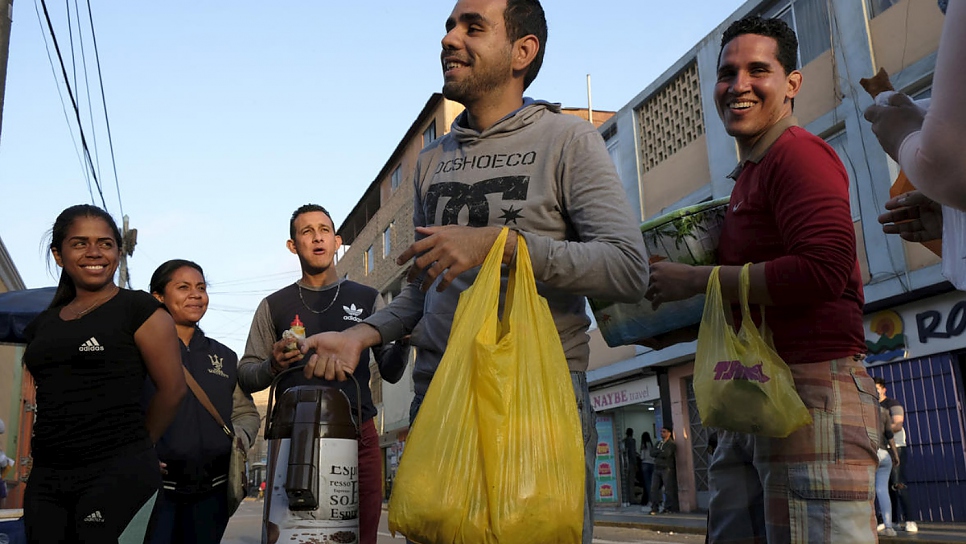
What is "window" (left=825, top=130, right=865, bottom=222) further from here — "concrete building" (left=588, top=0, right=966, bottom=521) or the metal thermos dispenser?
the metal thermos dispenser

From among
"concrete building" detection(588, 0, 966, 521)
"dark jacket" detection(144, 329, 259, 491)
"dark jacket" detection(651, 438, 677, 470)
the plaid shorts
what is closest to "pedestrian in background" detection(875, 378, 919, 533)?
"concrete building" detection(588, 0, 966, 521)

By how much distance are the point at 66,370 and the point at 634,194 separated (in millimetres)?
16609

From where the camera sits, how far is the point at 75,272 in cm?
330

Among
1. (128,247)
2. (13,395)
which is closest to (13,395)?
(13,395)

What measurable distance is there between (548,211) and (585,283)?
0.32 metres

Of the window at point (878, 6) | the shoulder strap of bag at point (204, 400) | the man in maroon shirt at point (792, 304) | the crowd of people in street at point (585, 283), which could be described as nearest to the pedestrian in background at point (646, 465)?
the window at point (878, 6)

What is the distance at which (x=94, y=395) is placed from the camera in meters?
3.04

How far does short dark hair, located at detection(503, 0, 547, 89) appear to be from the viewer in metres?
2.28

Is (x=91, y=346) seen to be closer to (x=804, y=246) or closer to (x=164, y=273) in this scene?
(x=164, y=273)

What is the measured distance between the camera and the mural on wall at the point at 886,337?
11.7 meters

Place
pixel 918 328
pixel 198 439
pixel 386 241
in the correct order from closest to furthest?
1. pixel 198 439
2. pixel 918 328
3. pixel 386 241

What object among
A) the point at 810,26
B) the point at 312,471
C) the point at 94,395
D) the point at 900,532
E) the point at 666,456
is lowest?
the point at 900,532

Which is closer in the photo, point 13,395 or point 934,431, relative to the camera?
point 934,431

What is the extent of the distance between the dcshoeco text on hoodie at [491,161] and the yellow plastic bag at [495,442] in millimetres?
477
